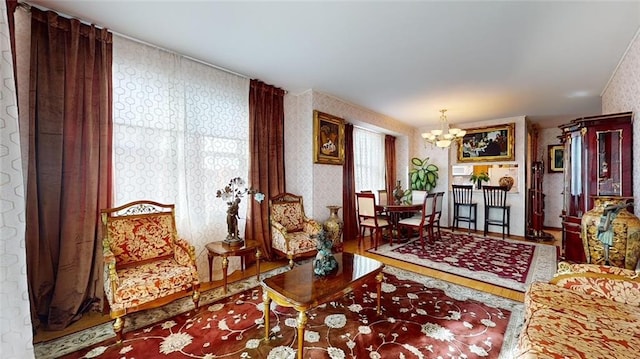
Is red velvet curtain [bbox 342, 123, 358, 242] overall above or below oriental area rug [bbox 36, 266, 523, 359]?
above

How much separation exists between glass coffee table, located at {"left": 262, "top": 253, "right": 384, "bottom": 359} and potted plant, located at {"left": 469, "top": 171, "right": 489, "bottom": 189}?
4726 millimetres

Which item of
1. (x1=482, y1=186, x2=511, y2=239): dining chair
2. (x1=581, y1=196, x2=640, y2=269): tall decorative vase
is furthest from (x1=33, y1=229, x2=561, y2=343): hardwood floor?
(x1=482, y1=186, x2=511, y2=239): dining chair

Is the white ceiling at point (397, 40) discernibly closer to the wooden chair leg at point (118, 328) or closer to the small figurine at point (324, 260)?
the small figurine at point (324, 260)

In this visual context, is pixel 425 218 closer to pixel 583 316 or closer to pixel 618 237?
pixel 618 237

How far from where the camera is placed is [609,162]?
9.23 feet

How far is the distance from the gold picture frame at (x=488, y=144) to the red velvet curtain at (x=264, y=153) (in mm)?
4488

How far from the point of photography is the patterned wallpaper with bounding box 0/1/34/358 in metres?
1.35

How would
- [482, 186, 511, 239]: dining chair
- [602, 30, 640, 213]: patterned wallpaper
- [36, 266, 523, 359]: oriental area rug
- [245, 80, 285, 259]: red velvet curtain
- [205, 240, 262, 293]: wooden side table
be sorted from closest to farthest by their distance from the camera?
[36, 266, 523, 359]: oriental area rug, [602, 30, 640, 213]: patterned wallpaper, [205, 240, 262, 293]: wooden side table, [245, 80, 285, 259]: red velvet curtain, [482, 186, 511, 239]: dining chair

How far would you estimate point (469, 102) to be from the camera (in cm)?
436

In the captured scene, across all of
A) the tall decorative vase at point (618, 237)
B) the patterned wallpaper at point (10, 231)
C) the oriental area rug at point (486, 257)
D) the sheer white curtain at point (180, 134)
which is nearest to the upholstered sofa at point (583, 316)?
the tall decorative vase at point (618, 237)

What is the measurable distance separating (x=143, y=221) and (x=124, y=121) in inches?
39.5

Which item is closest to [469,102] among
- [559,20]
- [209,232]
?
[559,20]

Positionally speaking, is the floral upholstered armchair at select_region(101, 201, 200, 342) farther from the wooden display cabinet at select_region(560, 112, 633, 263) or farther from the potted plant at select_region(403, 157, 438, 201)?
the potted plant at select_region(403, 157, 438, 201)

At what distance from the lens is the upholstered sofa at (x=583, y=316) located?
113 cm
